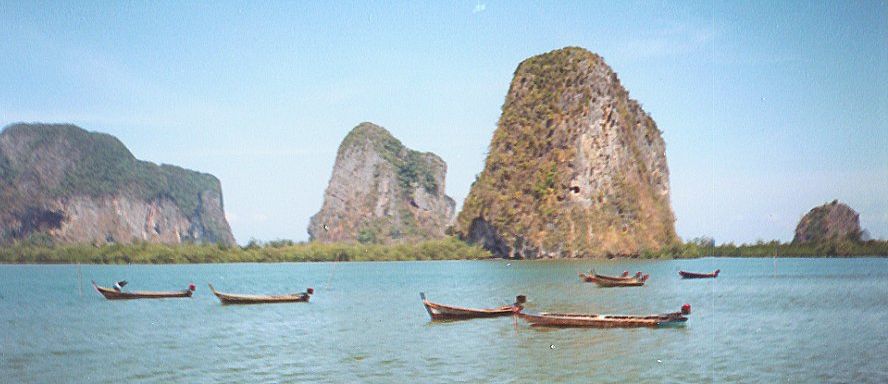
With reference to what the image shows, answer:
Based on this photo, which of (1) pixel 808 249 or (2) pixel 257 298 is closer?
(2) pixel 257 298

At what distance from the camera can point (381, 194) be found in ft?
600

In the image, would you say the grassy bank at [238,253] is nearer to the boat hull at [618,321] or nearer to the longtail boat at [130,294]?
the longtail boat at [130,294]

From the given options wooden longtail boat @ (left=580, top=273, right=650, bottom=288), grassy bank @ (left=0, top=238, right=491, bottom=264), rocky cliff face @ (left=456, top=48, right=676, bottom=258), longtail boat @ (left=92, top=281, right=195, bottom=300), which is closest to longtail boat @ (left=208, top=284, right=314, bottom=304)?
longtail boat @ (left=92, top=281, right=195, bottom=300)

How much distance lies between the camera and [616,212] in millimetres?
104938

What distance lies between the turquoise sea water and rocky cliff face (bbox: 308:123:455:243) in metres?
136

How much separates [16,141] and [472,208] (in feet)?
366

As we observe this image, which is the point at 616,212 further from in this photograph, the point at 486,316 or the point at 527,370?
the point at 527,370

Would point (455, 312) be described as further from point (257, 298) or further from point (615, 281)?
point (615, 281)

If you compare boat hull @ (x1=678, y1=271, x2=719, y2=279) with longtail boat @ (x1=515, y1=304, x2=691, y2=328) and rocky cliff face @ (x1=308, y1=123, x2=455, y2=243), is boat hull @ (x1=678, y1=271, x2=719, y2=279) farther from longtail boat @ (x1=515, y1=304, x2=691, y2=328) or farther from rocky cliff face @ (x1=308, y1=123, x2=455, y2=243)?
rocky cliff face @ (x1=308, y1=123, x2=455, y2=243)

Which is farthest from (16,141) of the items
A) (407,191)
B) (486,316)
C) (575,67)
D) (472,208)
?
(486,316)

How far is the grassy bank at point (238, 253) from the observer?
106375mm

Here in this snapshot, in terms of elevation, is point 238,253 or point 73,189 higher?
point 73,189

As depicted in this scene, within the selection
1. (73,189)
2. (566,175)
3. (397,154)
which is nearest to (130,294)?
(566,175)

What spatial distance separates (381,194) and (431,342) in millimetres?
159000
